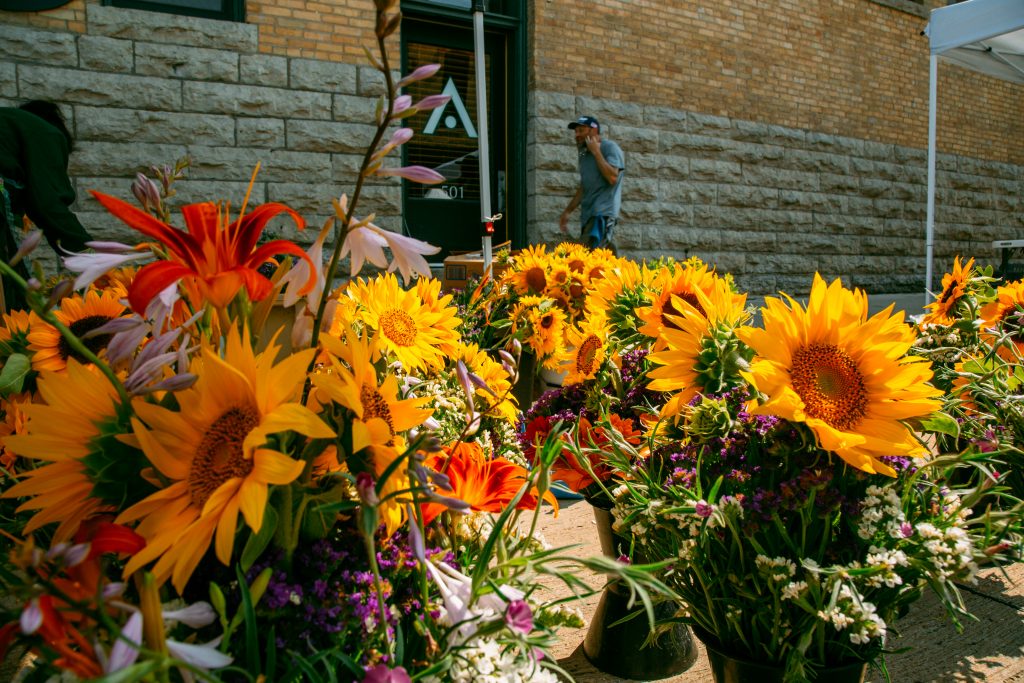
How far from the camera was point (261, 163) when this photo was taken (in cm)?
635

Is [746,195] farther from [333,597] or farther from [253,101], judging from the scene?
[333,597]

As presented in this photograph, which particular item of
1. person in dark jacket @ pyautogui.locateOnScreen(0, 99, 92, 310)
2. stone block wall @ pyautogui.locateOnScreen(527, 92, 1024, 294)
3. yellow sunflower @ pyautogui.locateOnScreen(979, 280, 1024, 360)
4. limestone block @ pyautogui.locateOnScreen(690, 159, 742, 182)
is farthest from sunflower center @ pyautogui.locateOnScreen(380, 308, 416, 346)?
limestone block @ pyautogui.locateOnScreen(690, 159, 742, 182)

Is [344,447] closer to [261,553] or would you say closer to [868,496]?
[261,553]

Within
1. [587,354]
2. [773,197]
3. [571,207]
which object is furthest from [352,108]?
[587,354]

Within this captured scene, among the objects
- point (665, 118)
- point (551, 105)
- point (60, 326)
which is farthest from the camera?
point (665, 118)

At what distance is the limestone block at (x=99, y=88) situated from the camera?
5.79 meters

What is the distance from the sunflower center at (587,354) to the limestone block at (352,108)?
5.80 m

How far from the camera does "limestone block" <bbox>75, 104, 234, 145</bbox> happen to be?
6023 millimetres

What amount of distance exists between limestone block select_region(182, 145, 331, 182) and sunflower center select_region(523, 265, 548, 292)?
4.31m

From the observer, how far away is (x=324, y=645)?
2.14ft

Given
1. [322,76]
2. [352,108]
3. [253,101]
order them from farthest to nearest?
[352,108] < [322,76] < [253,101]

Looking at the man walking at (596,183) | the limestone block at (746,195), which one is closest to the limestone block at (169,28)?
the man walking at (596,183)

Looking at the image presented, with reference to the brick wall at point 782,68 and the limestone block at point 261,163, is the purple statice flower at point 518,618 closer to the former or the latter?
the limestone block at point 261,163

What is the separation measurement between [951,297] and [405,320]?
1.45m
